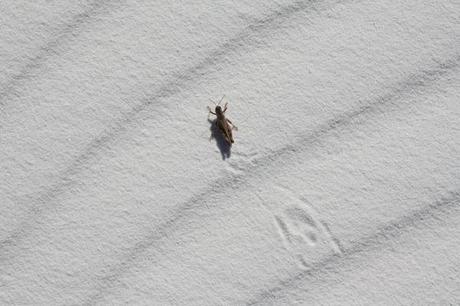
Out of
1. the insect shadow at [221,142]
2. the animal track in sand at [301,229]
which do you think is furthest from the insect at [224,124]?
the animal track in sand at [301,229]

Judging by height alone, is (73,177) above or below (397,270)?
above

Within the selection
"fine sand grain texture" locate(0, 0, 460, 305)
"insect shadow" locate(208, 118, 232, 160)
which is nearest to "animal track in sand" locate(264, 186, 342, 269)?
"fine sand grain texture" locate(0, 0, 460, 305)

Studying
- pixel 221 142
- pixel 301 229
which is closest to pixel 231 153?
pixel 221 142

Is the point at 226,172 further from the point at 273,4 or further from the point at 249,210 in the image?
the point at 273,4

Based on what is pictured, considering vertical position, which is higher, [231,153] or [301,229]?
[231,153]

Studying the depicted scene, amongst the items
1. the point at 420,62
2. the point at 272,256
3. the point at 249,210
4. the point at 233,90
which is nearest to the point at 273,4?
the point at 233,90

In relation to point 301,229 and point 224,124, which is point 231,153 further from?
point 301,229

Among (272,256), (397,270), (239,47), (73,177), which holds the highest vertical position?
(239,47)

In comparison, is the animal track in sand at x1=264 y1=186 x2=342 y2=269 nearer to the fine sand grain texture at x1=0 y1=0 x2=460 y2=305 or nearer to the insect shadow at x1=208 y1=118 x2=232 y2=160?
the fine sand grain texture at x1=0 y1=0 x2=460 y2=305
